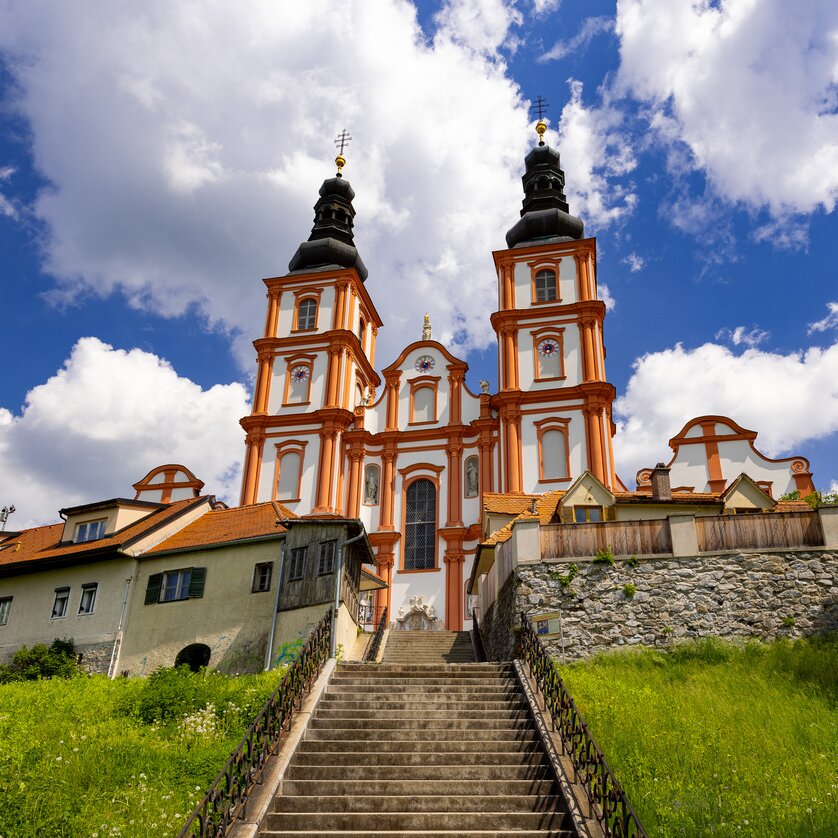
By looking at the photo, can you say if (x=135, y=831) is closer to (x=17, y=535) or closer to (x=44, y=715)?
(x=44, y=715)

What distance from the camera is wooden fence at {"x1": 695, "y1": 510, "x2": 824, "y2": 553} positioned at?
17844 mm

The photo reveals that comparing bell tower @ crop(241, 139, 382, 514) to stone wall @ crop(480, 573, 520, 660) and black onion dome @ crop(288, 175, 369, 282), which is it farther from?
stone wall @ crop(480, 573, 520, 660)

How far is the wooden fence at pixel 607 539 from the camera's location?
1844 centimetres

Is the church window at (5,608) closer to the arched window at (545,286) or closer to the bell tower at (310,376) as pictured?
the bell tower at (310,376)

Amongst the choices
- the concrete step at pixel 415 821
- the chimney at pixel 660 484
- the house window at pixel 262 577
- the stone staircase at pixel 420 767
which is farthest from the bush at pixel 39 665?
the chimney at pixel 660 484

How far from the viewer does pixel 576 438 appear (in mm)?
37406

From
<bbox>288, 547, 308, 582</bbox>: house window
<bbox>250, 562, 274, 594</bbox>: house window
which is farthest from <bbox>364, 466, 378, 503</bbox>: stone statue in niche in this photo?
<bbox>288, 547, 308, 582</bbox>: house window

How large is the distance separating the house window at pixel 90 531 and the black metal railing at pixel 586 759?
62.2 ft

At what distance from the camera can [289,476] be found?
39938mm

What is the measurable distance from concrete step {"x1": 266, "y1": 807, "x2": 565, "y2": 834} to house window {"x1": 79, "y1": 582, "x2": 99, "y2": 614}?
57.3 feet

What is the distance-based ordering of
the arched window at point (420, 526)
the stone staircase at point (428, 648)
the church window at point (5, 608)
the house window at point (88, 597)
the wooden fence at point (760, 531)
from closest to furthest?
the wooden fence at point (760, 531)
the stone staircase at point (428, 648)
the house window at point (88, 597)
the church window at point (5, 608)
the arched window at point (420, 526)

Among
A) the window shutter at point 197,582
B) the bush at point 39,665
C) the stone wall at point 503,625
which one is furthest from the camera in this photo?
the window shutter at point 197,582

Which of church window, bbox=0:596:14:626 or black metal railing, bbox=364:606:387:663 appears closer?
black metal railing, bbox=364:606:387:663

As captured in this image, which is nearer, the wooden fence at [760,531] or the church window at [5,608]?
the wooden fence at [760,531]
